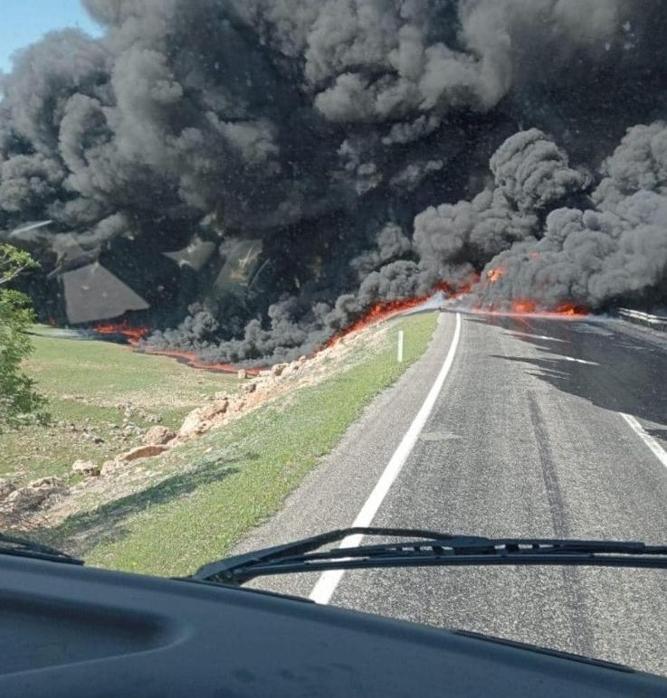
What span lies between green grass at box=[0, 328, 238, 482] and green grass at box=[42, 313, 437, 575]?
5.31m

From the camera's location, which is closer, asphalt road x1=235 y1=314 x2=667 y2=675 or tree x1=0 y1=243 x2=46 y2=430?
asphalt road x1=235 y1=314 x2=667 y2=675

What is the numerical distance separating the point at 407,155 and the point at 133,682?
48.8 m

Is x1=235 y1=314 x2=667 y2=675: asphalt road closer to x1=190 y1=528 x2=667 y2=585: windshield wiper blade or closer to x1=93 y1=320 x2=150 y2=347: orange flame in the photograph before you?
x1=190 y1=528 x2=667 y2=585: windshield wiper blade

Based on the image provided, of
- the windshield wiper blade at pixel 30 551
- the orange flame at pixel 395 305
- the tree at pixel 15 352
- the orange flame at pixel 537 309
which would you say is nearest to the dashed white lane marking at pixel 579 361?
the tree at pixel 15 352

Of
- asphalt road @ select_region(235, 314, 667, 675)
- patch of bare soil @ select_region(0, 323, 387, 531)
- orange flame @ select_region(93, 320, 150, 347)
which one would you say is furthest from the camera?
orange flame @ select_region(93, 320, 150, 347)

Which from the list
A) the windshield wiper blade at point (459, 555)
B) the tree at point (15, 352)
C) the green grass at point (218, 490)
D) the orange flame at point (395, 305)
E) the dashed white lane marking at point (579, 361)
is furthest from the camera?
the orange flame at point (395, 305)

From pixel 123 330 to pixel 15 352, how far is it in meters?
40.9

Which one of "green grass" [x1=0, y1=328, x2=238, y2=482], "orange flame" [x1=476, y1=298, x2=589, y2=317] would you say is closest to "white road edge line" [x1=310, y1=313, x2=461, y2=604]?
"green grass" [x1=0, y1=328, x2=238, y2=482]

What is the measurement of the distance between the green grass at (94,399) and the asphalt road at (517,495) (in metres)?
8.36

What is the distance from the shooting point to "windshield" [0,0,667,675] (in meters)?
6.79

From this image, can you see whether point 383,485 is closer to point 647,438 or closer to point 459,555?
point 647,438

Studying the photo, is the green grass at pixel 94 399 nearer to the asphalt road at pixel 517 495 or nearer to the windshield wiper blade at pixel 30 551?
the asphalt road at pixel 517 495

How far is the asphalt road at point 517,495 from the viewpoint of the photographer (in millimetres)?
4504

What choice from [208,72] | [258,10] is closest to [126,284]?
[208,72]
